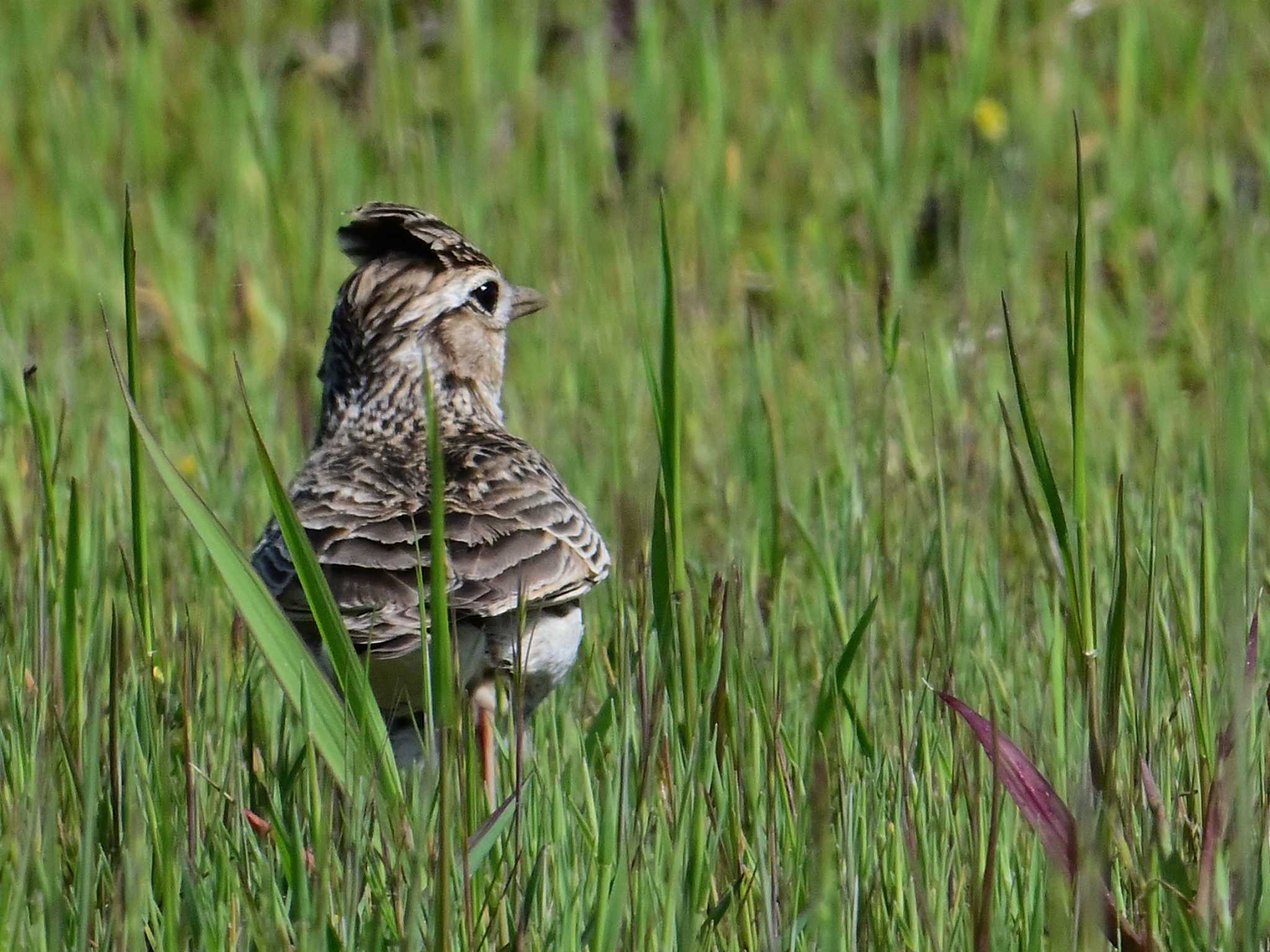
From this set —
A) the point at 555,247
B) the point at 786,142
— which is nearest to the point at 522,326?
the point at 555,247

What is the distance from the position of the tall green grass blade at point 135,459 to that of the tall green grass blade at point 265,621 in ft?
0.11

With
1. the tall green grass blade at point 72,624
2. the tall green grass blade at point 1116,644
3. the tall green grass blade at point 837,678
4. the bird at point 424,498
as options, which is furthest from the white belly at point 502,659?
the tall green grass blade at point 1116,644

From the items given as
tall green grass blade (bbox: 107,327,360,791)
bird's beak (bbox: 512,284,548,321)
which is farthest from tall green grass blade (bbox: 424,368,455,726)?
bird's beak (bbox: 512,284,548,321)

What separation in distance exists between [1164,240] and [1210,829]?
4701mm

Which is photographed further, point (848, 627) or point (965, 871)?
point (848, 627)

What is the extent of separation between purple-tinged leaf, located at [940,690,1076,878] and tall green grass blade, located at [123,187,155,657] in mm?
1102

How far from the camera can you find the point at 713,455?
17.9 feet

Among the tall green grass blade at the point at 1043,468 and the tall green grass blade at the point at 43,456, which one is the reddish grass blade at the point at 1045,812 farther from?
the tall green grass blade at the point at 43,456

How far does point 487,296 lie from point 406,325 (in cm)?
27

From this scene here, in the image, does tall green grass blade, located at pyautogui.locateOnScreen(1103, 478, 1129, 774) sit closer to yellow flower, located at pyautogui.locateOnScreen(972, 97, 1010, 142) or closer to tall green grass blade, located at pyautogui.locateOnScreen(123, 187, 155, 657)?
tall green grass blade, located at pyautogui.locateOnScreen(123, 187, 155, 657)

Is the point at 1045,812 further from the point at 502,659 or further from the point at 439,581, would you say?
the point at 502,659

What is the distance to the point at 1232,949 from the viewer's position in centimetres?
233

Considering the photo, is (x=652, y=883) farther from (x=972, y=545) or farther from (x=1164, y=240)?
(x=1164, y=240)

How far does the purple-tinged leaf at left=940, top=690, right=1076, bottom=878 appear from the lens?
2.31 metres
